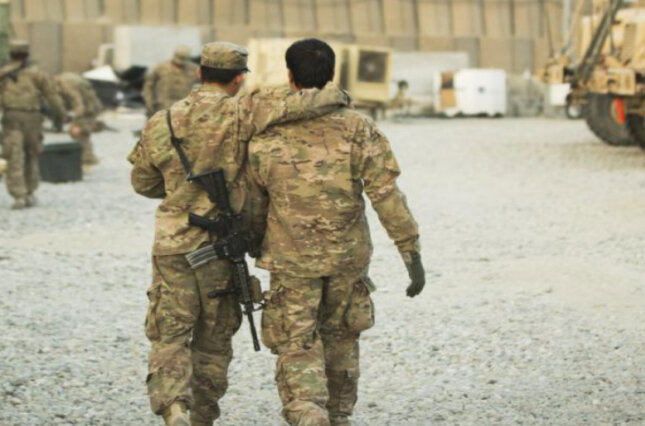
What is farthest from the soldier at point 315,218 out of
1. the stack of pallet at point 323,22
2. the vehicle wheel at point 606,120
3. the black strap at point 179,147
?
the stack of pallet at point 323,22

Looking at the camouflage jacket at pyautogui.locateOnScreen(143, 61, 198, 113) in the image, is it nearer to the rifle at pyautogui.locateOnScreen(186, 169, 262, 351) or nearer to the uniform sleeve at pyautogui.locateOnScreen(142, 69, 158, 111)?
the uniform sleeve at pyautogui.locateOnScreen(142, 69, 158, 111)

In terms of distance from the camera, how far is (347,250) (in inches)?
204

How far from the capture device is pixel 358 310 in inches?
206

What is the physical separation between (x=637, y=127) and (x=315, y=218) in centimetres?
1611

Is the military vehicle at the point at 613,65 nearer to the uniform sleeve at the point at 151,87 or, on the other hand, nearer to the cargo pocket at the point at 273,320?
the uniform sleeve at the point at 151,87

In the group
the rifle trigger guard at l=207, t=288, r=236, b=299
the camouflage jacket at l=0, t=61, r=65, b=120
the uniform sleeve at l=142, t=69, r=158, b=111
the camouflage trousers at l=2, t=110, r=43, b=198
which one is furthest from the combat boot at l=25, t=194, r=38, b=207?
the rifle trigger guard at l=207, t=288, r=236, b=299

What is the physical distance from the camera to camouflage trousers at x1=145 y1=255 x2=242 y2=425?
5.17m

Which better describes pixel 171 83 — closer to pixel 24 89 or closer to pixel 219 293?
pixel 24 89

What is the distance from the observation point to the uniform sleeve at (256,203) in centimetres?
527

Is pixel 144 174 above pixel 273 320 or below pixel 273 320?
above

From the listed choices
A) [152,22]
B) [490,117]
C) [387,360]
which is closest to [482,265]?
[387,360]

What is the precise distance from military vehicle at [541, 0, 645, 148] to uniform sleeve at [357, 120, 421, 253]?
14305 mm

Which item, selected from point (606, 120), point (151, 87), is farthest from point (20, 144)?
point (606, 120)

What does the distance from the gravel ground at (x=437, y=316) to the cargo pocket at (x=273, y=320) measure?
0.96m
